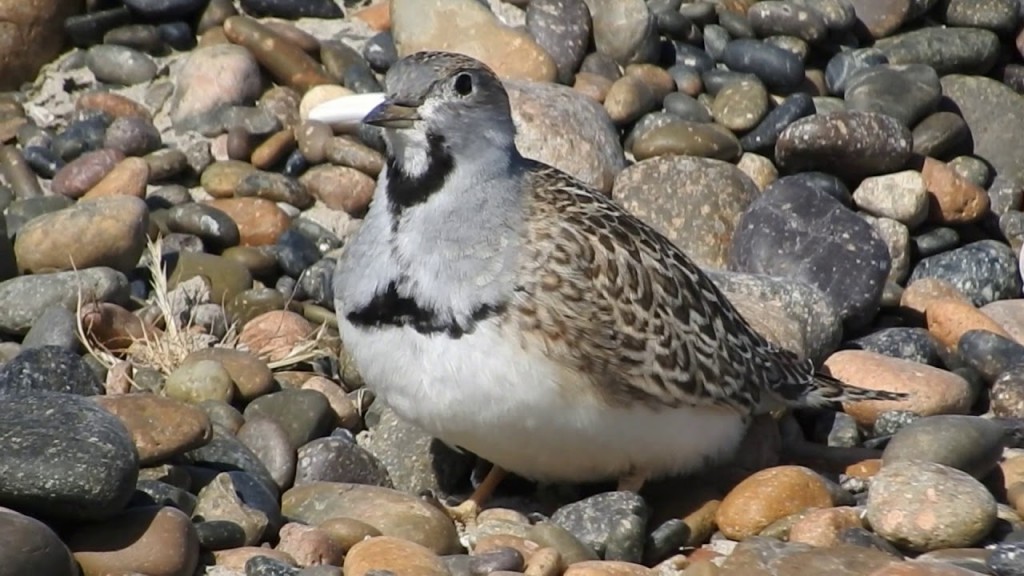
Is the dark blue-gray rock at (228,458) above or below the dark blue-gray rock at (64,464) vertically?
below

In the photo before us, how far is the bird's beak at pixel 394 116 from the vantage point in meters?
7.99

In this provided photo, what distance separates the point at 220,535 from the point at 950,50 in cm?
749

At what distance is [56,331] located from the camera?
1011 centimetres

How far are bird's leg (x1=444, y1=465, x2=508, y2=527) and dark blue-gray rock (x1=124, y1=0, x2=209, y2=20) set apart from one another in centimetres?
482

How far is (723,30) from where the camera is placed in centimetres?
1354

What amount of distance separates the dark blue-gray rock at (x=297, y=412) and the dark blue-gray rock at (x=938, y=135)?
5012 millimetres

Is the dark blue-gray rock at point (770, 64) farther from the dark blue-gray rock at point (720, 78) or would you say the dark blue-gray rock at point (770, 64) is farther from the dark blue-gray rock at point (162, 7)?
the dark blue-gray rock at point (162, 7)

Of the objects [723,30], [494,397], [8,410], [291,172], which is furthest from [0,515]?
[723,30]

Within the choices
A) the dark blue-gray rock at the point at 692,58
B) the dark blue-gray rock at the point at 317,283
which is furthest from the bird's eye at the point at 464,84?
the dark blue-gray rock at the point at 692,58

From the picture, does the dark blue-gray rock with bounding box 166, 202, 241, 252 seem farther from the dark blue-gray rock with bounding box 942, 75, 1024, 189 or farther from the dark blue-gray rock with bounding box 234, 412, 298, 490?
the dark blue-gray rock with bounding box 942, 75, 1024, 189

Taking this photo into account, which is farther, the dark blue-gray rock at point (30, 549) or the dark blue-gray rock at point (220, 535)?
the dark blue-gray rock at point (220, 535)

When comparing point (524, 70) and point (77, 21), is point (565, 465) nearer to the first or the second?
point (524, 70)

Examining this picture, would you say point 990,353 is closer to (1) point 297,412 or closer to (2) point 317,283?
(2) point 317,283

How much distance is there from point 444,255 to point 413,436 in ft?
5.40
